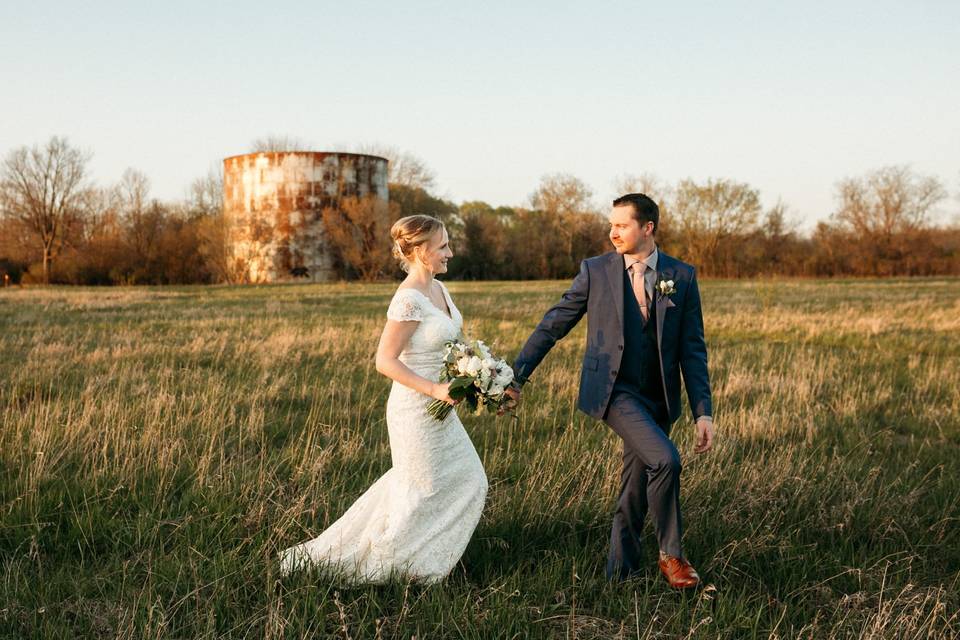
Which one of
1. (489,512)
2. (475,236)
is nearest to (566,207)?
(475,236)

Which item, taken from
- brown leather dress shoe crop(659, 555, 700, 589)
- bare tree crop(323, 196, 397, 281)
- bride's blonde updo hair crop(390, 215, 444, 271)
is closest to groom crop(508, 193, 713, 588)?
brown leather dress shoe crop(659, 555, 700, 589)

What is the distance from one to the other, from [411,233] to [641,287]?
4.46 feet

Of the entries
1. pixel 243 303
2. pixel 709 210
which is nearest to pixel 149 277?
pixel 243 303

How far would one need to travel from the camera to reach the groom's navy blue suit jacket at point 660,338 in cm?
443

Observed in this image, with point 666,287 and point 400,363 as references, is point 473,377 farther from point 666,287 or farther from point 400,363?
point 666,287

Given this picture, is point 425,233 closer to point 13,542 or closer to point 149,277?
point 13,542

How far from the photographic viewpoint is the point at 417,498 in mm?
4191

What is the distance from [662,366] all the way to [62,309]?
23052 millimetres

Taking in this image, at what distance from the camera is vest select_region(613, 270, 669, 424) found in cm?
448

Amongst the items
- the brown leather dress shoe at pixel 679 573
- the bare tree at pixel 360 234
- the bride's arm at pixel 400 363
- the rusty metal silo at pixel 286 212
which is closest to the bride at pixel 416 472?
the bride's arm at pixel 400 363

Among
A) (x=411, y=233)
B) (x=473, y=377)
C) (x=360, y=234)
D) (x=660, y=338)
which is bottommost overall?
(x=473, y=377)

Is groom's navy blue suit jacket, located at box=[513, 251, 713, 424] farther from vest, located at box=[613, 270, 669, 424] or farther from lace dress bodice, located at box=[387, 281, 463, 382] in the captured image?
lace dress bodice, located at box=[387, 281, 463, 382]

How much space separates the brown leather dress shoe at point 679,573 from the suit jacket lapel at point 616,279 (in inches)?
49.7

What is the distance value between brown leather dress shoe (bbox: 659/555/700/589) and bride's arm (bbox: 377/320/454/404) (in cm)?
141
